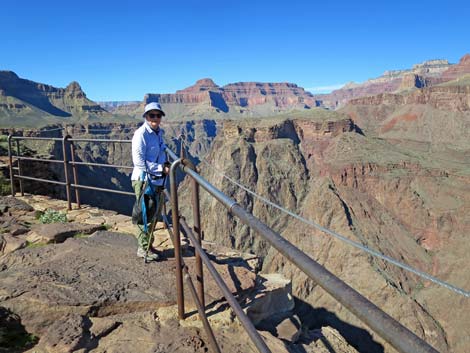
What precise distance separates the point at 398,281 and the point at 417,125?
63.6m

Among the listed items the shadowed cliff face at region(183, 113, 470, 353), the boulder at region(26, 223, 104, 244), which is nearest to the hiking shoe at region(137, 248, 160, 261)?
the boulder at region(26, 223, 104, 244)

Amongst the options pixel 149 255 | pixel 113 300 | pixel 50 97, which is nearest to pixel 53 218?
pixel 149 255

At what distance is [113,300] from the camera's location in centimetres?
381

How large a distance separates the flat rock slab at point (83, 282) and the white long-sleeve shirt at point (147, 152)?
119 cm

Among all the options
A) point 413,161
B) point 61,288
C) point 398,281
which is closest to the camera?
point 61,288

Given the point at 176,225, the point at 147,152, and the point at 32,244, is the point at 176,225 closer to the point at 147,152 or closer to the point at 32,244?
the point at 147,152

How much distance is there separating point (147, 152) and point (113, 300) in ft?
6.18

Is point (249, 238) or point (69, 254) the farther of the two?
point (249, 238)

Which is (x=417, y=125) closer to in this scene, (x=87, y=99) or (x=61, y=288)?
(x=61, y=288)

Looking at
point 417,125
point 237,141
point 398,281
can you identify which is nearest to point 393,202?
point 398,281

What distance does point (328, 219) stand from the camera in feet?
188

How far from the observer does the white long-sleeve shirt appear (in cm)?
454

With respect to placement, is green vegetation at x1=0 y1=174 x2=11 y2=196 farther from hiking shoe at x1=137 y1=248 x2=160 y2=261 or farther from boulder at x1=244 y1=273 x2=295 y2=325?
boulder at x1=244 y1=273 x2=295 y2=325

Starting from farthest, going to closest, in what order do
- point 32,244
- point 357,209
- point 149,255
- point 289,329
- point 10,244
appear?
point 357,209, point 32,244, point 10,244, point 149,255, point 289,329
